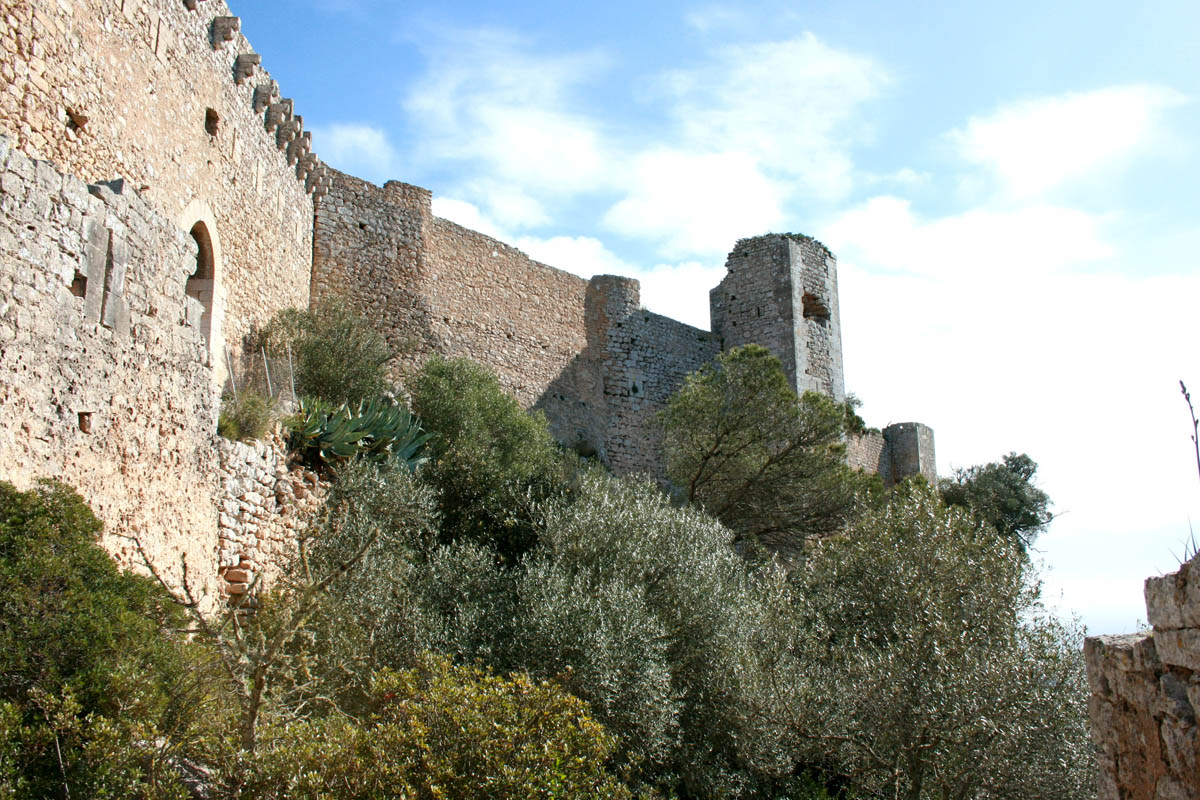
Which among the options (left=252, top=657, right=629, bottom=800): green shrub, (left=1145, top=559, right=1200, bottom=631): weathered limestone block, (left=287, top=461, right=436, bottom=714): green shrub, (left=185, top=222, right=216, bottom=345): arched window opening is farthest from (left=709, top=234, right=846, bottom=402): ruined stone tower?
(left=1145, top=559, right=1200, bottom=631): weathered limestone block

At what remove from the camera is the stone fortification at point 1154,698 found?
3.69 m

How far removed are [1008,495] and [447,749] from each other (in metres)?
18.7

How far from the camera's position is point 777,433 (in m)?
14.9

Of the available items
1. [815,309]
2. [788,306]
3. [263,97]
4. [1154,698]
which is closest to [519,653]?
[1154,698]

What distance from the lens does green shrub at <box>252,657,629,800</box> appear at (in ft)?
16.3

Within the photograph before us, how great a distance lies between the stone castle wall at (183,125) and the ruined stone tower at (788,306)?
31.7 feet

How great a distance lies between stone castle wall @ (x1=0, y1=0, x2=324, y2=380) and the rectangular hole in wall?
5.28 ft

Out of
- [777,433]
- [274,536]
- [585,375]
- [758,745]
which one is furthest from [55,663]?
[585,375]

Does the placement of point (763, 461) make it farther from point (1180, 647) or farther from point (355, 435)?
point (1180, 647)

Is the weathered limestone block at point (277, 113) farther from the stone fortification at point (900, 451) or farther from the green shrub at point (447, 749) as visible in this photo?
the stone fortification at point (900, 451)

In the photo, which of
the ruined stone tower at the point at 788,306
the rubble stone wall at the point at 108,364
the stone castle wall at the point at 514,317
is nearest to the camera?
the rubble stone wall at the point at 108,364

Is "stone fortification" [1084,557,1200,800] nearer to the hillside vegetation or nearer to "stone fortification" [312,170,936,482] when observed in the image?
the hillside vegetation

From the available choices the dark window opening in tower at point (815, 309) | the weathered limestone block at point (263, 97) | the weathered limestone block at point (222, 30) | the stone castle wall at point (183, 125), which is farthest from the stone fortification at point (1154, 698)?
the dark window opening in tower at point (815, 309)

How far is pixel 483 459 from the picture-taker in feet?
37.9
